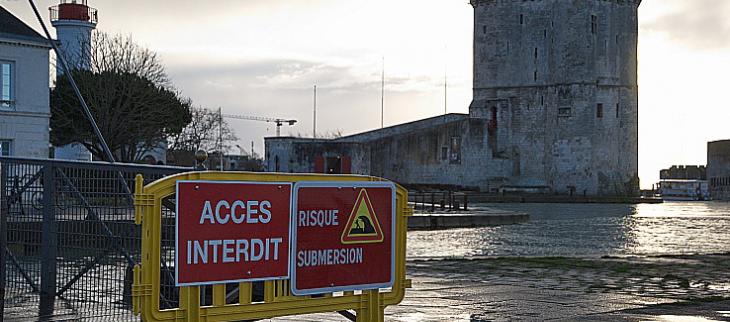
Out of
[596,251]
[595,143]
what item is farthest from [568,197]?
[596,251]

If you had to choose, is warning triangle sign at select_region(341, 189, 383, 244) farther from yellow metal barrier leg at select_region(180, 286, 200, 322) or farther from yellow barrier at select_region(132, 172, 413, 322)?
yellow metal barrier leg at select_region(180, 286, 200, 322)

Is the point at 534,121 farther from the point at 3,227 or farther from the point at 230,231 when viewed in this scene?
the point at 230,231

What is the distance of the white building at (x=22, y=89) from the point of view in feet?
133

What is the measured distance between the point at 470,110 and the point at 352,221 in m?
76.4

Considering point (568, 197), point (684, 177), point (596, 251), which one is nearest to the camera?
point (596, 251)

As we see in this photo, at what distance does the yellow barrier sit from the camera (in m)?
6.68

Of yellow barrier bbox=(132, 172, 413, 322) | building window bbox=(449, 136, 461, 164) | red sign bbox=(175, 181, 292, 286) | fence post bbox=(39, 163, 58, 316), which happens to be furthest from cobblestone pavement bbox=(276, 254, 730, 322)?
building window bbox=(449, 136, 461, 164)

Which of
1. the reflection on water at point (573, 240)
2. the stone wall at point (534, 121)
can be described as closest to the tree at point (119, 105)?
the reflection on water at point (573, 240)

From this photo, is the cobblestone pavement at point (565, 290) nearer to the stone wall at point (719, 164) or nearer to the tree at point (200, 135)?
the tree at point (200, 135)

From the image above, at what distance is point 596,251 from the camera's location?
2308 centimetres

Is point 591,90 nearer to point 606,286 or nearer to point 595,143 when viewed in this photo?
point 595,143

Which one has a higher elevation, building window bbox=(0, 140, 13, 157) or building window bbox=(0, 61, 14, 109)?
building window bbox=(0, 61, 14, 109)

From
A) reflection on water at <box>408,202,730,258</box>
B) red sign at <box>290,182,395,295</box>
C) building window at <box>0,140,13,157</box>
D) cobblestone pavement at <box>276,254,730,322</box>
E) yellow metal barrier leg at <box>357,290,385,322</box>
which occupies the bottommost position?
reflection on water at <box>408,202,730,258</box>

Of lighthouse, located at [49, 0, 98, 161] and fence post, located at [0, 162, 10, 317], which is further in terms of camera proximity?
lighthouse, located at [49, 0, 98, 161]
